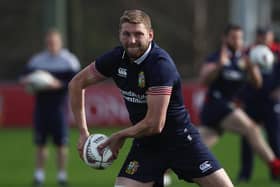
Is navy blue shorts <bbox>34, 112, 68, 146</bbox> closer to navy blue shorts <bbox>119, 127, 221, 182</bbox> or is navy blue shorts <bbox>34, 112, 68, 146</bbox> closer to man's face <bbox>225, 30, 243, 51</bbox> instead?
man's face <bbox>225, 30, 243, 51</bbox>

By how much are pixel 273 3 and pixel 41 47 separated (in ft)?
23.9

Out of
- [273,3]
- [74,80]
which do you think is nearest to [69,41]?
[273,3]

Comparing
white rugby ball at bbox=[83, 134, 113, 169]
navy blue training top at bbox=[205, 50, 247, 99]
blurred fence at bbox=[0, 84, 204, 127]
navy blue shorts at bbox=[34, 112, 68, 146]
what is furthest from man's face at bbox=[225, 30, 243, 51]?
blurred fence at bbox=[0, 84, 204, 127]

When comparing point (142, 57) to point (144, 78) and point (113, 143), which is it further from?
point (113, 143)

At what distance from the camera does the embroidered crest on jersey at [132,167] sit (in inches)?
336

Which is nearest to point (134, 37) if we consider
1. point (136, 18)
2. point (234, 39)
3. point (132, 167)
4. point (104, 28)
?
point (136, 18)

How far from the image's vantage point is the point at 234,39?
13.2 meters

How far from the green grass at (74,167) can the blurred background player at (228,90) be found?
67 centimetres

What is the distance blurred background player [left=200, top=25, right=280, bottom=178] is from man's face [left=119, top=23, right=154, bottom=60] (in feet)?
16.8

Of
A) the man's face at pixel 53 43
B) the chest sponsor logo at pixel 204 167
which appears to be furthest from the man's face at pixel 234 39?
the chest sponsor logo at pixel 204 167

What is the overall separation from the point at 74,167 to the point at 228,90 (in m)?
3.41

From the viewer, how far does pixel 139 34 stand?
8055 mm

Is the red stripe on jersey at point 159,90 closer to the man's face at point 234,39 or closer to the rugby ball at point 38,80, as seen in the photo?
the man's face at point 234,39

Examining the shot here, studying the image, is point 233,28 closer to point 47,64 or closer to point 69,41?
point 47,64
